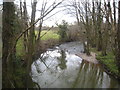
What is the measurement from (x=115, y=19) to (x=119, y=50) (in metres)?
2.23

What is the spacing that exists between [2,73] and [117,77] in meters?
6.06

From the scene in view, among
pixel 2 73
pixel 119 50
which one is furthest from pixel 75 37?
pixel 2 73

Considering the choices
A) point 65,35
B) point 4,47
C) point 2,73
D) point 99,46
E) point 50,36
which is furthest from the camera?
point 65,35

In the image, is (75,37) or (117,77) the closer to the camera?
(117,77)

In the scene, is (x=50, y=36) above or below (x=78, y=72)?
above

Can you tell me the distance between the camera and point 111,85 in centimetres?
859

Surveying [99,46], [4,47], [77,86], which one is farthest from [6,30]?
[99,46]

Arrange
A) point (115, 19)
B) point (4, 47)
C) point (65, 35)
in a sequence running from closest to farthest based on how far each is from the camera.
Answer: point (4, 47) → point (115, 19) → point (65, 35)

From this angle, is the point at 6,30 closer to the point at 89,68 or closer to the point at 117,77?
the point at 117,77

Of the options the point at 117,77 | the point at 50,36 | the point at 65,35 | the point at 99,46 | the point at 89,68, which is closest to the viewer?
the point at 117,77

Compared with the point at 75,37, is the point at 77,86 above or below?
below

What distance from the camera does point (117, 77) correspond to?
9133mm

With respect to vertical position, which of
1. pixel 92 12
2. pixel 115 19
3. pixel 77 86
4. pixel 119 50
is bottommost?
pixel 77 86

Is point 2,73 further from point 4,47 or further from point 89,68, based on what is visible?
point 89,68
